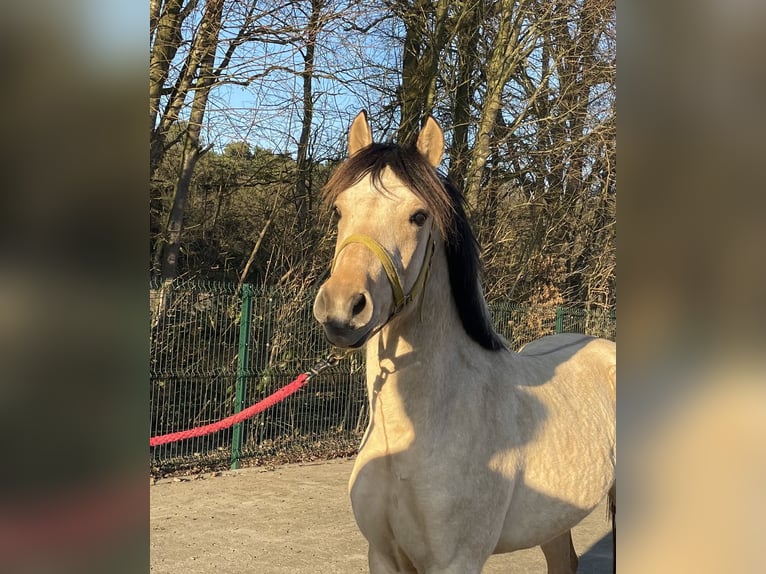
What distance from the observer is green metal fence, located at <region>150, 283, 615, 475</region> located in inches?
270

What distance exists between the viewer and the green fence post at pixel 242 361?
23.8 ft

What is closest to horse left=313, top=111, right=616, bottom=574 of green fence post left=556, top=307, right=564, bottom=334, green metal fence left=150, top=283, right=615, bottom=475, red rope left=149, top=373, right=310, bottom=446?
red rope left=149, top=373, right=310, bottom=446

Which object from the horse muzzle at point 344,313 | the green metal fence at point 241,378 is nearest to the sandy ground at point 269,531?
the green metal fence at point 241,378

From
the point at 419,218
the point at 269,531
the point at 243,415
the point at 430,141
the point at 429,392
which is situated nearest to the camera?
the point at 419,218

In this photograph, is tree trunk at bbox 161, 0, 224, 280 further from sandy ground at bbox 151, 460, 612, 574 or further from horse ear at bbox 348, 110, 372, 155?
horse ear at bbox 348, 110, 372, 155

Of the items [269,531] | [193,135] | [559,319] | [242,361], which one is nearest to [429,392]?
[269,531]

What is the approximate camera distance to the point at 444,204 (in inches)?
77.7

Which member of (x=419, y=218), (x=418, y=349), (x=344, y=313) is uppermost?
(x=419, y=218)

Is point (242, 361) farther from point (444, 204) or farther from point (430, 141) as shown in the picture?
point (444, 204)

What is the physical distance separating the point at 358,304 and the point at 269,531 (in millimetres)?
4233

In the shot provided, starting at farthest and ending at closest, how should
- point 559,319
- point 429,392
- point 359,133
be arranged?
point 559,319 < point 359,133 < point 429,392
